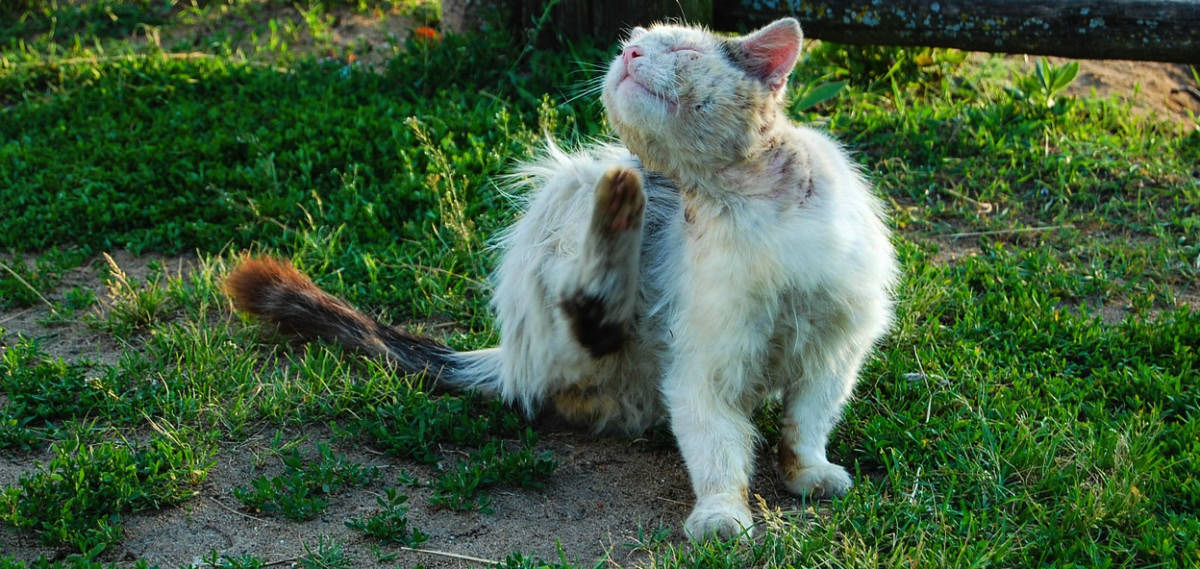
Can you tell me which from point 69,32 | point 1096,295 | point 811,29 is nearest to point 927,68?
point 811,29

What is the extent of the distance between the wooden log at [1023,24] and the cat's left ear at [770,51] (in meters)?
2.34

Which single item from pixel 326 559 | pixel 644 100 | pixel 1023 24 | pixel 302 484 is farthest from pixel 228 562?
pixel 1023 24

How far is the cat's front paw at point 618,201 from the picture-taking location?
3.33m

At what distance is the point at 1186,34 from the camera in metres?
5.21

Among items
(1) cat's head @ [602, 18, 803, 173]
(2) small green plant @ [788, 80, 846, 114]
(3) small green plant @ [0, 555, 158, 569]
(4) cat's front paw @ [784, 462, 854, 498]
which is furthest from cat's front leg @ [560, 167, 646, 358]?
(2) small green plant @ [788, 80, 846, 114]

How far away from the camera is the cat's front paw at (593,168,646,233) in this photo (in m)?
3.33

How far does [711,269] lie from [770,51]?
0.62m

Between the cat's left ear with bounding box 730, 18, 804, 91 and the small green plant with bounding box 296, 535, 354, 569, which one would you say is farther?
the cat's left ear with bounding box 730, 18, 804, 91

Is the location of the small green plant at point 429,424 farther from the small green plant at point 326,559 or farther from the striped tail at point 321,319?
the small green plant at point 326,559

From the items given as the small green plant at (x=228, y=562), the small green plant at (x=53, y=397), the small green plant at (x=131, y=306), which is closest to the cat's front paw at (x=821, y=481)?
the small green plant at (x=228, y=562)

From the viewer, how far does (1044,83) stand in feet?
19.7

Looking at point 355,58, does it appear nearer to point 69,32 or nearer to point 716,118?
point 69,32

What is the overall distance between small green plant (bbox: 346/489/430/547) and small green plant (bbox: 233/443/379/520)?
0.52ft

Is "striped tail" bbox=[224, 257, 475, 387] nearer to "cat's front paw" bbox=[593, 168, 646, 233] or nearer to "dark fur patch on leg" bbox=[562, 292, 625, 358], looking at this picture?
"dark fur patch on leg" bbox=[562, 292, 625, 358]
